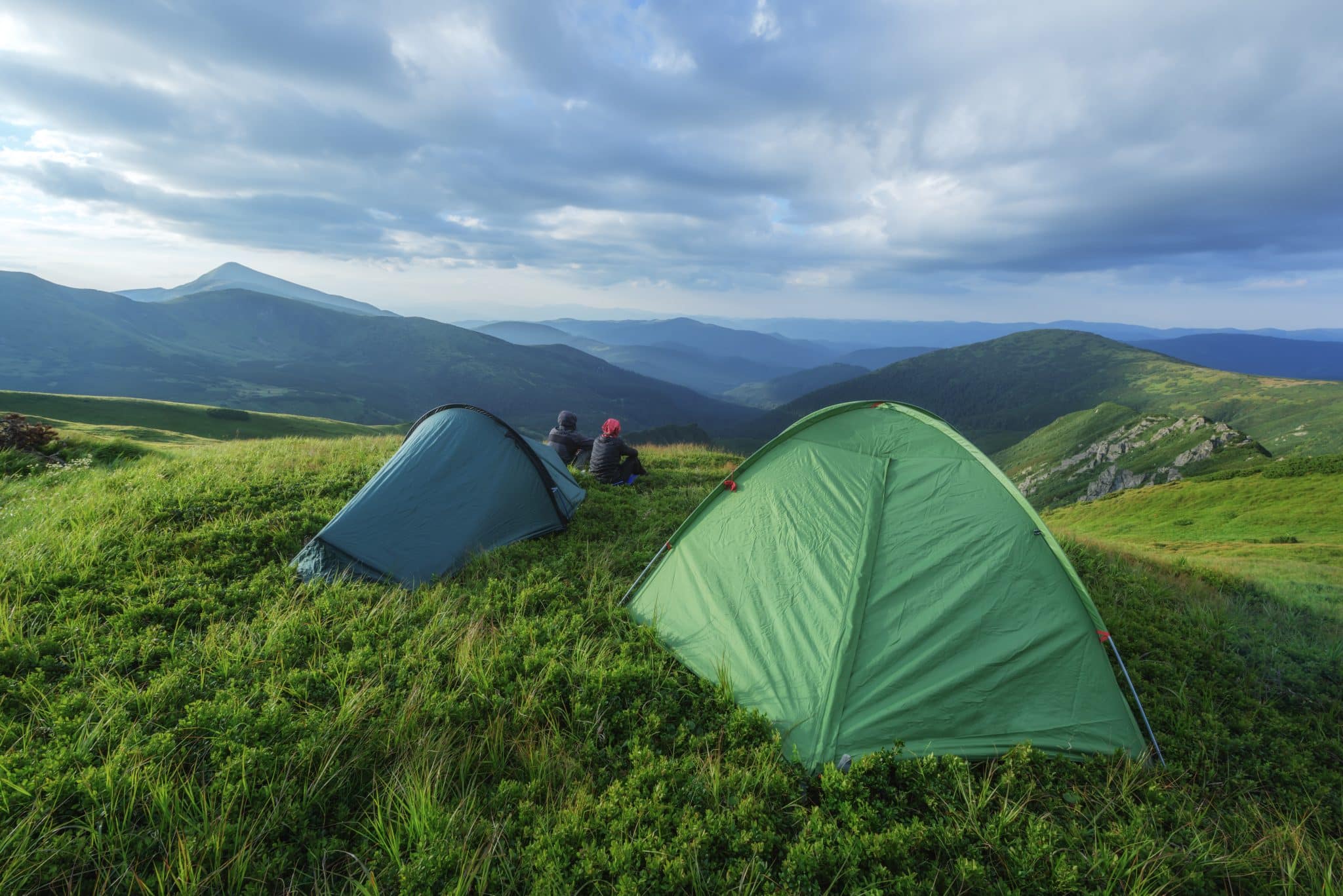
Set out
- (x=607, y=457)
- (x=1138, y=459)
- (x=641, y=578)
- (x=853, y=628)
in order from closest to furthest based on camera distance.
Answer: (x=853, y=628), (x=641, y=578), (x=607, y=457), (x=1138, y=459)

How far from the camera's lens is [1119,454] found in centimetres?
11456

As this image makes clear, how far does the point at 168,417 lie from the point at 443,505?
8774 centimetres

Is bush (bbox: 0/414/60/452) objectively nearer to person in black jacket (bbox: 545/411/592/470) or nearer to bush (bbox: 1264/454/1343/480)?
person in black jacket (bbox: 545/411/592/470)

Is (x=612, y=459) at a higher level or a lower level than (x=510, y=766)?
higher

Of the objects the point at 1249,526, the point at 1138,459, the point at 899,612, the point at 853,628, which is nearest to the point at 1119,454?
the point at 1138,459

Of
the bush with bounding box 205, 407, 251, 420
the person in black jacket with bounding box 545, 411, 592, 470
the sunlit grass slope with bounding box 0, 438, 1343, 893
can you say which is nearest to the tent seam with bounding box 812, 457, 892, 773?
the sunlit grass slope with bounding box 0, 438, 1343, 893

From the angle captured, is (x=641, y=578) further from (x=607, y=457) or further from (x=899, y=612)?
(x=607, y=457)

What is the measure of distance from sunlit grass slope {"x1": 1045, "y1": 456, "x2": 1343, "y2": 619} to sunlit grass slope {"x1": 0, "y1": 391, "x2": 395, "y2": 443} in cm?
6040

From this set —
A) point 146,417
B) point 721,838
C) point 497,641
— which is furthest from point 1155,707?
point 146,417

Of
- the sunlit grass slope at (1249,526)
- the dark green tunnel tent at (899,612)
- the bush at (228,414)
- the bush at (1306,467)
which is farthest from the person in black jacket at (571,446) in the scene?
the bush at (228,414)

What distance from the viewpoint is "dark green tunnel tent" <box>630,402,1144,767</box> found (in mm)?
4535

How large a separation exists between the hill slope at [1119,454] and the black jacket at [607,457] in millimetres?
76449

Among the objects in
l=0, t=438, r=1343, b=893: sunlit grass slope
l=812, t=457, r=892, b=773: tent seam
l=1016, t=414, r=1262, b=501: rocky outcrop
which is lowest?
l=1016, t=414, r=1262, b=501: rocky outcrop

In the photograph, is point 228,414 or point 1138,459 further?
point 1138,459
